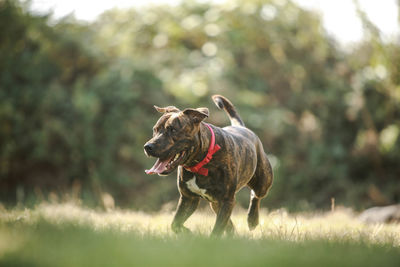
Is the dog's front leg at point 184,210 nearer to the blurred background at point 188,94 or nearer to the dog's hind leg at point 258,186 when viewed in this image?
the dog's hind leg at point 258,186

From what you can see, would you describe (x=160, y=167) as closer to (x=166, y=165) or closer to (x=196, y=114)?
(x=166, y=165)

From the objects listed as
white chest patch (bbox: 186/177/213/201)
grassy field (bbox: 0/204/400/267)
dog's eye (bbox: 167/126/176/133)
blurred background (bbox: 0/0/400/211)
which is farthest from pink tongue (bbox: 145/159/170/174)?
blurred background (bbox: 0/0/400/211)

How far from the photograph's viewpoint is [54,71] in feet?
43.2

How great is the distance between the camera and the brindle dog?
4199 millimetres

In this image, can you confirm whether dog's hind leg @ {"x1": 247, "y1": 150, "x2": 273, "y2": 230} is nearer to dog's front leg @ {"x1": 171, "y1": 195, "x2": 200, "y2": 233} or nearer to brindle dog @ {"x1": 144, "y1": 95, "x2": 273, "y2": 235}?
brindle dog @ {"x1": 144, "y1": 95, "x2": 273, "y2": 235}

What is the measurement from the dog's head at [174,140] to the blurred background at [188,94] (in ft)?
22.6

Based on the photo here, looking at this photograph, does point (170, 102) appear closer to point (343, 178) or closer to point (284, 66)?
point (284, 66)

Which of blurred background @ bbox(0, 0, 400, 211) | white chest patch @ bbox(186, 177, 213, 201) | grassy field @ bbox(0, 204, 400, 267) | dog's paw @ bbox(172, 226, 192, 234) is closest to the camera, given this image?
grassy field @ bbox(0, 204, 400, 267)

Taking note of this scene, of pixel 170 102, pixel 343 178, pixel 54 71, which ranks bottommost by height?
pixel 343 178

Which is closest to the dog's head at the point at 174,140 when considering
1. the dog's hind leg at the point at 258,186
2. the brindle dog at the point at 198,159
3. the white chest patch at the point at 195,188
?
the brindle dog at the point at 198,159

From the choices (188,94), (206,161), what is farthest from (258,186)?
(188,94)

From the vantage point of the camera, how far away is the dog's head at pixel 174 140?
4.14m

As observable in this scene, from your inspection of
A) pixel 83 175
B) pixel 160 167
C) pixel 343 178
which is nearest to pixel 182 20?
pixel 83 175

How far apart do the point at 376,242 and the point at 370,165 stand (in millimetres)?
11953
